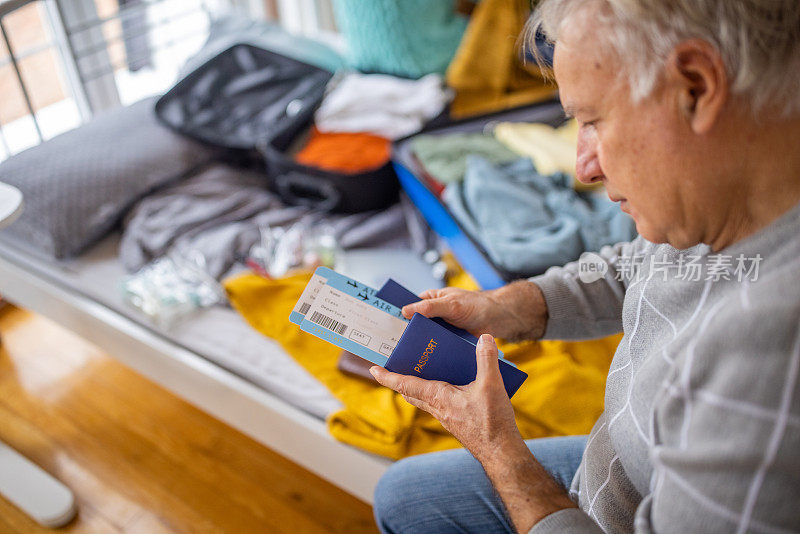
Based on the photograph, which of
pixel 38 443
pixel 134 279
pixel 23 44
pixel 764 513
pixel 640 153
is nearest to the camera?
pixel 764 513

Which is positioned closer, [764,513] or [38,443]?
[764,513]

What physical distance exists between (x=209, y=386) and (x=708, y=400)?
1096 millimetres

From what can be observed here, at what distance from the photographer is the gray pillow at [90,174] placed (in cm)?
159

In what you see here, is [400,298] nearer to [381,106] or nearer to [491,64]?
[381,106]

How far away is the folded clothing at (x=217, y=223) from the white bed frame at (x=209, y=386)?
176 millimetres

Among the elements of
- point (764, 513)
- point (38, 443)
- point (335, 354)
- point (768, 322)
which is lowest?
point (38, 443)

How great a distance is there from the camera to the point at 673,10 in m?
0.61

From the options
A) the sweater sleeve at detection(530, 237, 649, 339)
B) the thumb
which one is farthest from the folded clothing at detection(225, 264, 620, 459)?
the thumb

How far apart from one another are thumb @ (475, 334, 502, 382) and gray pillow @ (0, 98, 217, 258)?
122 centimetres

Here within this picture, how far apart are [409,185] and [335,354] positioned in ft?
1.75

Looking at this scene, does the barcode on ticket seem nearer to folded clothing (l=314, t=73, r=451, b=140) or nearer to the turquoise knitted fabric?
folded clothing (l=314, t=73, r=451, b=140)

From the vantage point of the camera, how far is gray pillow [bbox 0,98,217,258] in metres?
1.59

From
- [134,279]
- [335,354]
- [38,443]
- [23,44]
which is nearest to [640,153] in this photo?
[335,354]

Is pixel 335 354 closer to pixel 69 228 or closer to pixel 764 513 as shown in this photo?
pixel 69 228
